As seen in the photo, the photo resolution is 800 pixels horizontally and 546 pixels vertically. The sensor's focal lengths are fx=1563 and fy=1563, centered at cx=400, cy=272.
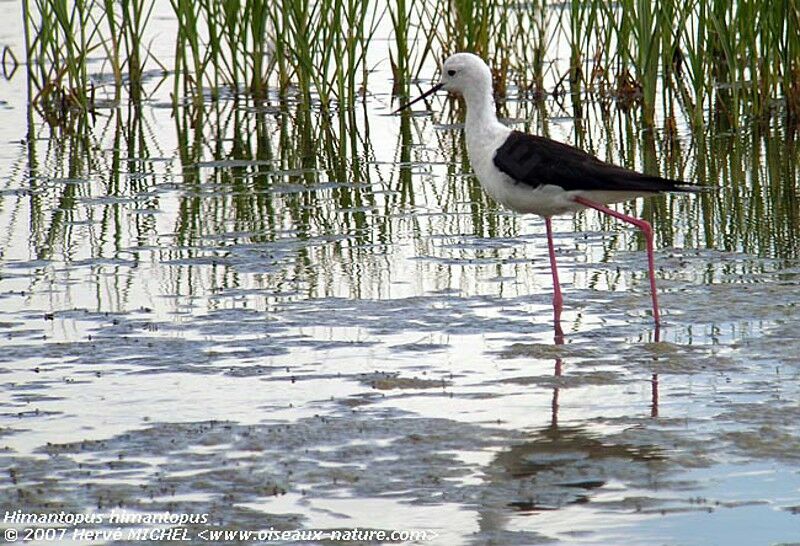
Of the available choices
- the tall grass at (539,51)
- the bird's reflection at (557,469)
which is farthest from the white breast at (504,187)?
the tall grass at (539,51)

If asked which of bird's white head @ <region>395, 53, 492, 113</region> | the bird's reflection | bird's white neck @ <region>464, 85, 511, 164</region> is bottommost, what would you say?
the bird's reflection

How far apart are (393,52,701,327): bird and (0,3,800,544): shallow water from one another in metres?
0.39

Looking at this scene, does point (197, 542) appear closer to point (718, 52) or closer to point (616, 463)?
point (616, 463)

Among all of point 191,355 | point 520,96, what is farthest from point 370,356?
point 520,96

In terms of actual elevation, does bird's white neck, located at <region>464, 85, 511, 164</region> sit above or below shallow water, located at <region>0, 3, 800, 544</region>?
above

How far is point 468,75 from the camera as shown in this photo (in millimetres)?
7477

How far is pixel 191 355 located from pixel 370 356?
71 cm

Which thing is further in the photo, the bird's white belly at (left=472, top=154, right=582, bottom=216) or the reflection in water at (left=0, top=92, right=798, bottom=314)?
the reflection in water at (left=0, top=92, right=798, bottom=314)

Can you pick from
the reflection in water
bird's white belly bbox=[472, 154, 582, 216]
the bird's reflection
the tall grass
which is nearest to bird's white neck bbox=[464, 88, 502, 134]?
bird's white belly bbox=[472, 154, 582, 216]

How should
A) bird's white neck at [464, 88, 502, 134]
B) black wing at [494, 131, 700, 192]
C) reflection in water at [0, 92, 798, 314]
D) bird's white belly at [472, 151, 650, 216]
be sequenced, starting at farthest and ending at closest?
reflection in water at [0, 92, 798, 314], bird's white neck at [464, 88, 502, 134], bird's white belly at [472, 151, 650, 216], black wing at [494, 131, 700, 192]

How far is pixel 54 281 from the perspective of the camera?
756 centimetres

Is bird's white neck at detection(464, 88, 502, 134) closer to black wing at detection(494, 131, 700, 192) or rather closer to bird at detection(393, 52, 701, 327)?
bird at detection(393, 52, 701, 327)

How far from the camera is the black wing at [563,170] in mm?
6707

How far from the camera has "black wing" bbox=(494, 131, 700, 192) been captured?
6707 mm
